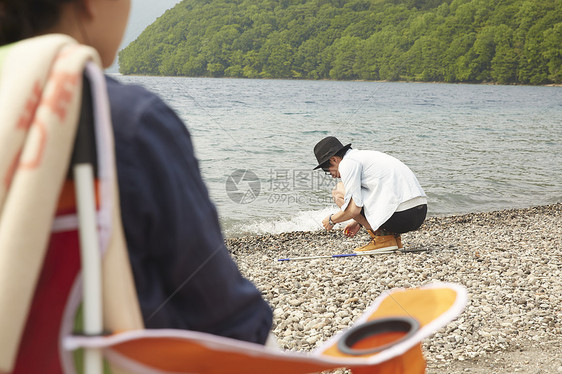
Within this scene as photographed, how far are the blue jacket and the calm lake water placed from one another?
330mm

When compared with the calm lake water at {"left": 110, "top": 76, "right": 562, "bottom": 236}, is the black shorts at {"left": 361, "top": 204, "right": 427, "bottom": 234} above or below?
above

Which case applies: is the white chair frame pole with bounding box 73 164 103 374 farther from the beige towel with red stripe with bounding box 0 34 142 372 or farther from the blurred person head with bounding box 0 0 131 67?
the blurred person head with bounding box 0 0 131 67

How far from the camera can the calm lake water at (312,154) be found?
11.2 meters

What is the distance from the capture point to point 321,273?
5.25m

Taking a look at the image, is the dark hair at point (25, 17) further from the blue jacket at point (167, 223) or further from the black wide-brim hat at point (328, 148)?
the black wide-brim hat at point (328, 148)

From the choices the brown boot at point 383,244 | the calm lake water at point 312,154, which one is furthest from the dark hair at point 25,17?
the brown boot at point 383,244

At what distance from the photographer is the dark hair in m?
0.85

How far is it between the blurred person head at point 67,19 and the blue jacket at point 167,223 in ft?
0.54

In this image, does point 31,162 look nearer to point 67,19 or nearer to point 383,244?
point 67,19

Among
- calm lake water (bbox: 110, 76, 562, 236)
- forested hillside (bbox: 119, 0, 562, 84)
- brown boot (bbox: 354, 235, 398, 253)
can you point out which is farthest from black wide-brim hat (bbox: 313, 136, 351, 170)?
forested hillside (bbox: 119, 0, 562, 84)

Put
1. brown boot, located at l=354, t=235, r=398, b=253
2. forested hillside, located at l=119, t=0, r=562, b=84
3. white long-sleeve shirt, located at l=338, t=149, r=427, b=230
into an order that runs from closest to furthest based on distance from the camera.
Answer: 1. white long-sleeve shirt, located at l=338, t=149, r=427, b=230
2. brown boot, located at l=354, t=235, r=398, b=253
3. forested hillside, located at l=119, t=0, r=562, b=84

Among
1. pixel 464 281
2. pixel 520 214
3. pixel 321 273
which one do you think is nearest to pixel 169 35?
pixel 321 273

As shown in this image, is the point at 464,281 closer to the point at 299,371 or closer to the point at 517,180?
the point at 299,371

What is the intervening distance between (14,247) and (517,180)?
15.5m
